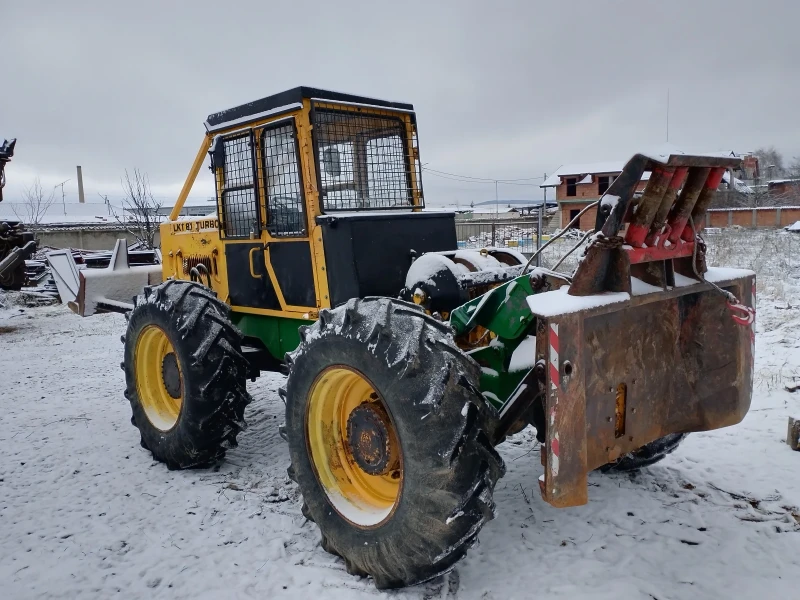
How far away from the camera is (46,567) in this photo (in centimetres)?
338

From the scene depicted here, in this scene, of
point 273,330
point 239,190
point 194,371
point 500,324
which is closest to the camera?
point 500,324

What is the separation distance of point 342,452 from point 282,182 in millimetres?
1941

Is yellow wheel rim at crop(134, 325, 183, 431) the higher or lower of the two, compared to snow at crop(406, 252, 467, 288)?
lower

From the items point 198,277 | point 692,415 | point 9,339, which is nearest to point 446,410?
point 692,415

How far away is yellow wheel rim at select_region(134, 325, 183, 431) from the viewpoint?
4.77 metres

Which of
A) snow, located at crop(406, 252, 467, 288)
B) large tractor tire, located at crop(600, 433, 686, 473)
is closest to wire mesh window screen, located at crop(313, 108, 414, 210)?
snow, located at crop(406, 252, 467, 288)

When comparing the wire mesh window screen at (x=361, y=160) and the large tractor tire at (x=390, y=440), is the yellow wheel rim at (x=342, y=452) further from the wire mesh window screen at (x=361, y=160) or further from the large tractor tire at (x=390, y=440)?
the wire mesh window screen at (x=361, y=160)

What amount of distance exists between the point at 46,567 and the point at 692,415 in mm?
3728

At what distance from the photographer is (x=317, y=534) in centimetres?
360

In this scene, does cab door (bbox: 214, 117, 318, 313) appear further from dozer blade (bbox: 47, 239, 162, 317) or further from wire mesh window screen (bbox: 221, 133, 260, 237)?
dozer blade (bbox: 47, 239, 162, 317)

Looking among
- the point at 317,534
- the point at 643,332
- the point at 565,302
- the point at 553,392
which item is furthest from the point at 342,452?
the point at 643,332

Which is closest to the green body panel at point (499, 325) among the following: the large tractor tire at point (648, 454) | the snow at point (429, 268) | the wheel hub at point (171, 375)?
the snow at point (429, 268)

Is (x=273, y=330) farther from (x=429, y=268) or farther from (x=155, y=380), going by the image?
(x=429, y=268)

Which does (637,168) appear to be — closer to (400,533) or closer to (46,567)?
(400,533)
